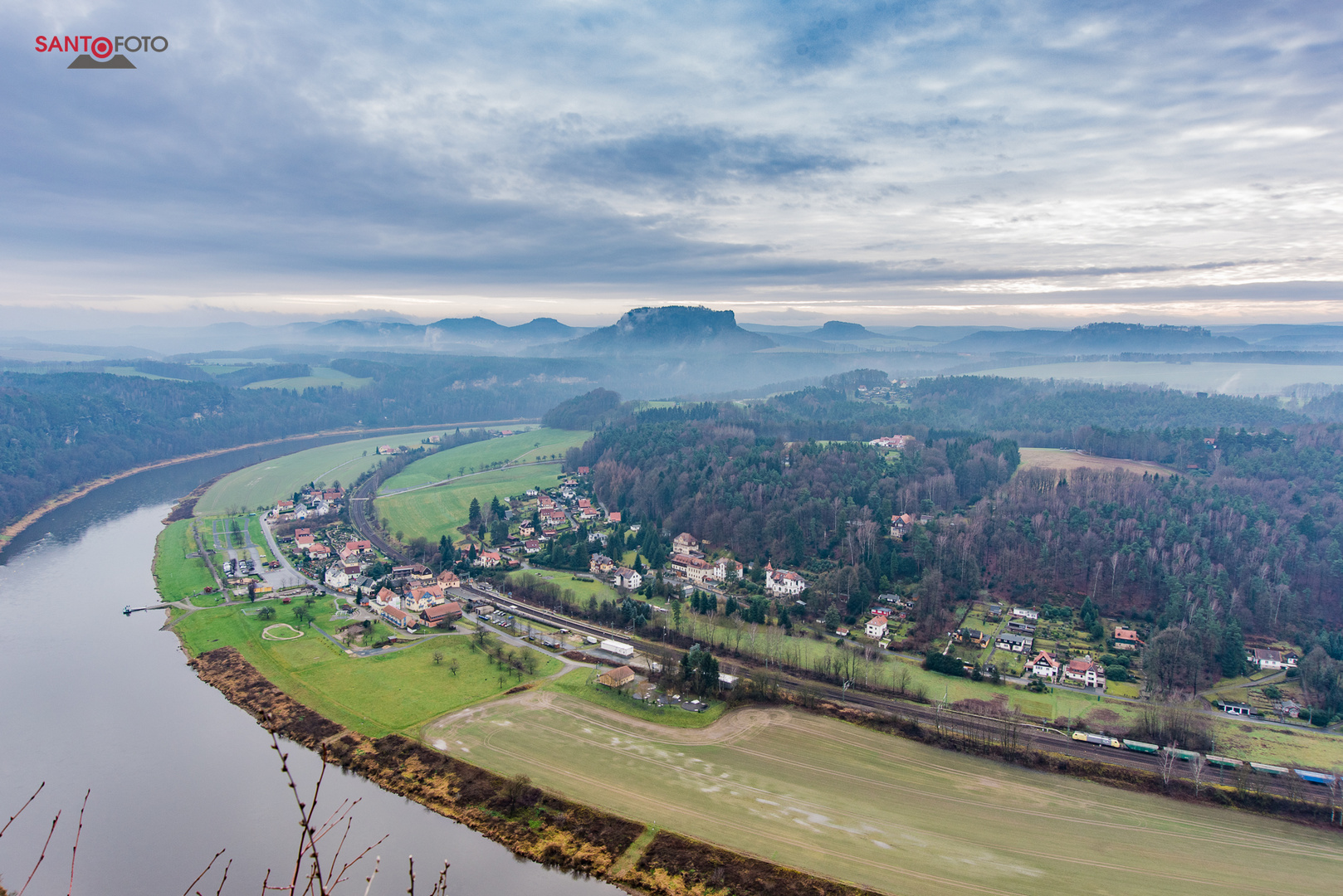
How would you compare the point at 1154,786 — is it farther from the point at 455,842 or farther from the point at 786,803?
the point at 455,842

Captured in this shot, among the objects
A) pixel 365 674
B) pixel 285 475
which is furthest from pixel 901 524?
pixel 285 475

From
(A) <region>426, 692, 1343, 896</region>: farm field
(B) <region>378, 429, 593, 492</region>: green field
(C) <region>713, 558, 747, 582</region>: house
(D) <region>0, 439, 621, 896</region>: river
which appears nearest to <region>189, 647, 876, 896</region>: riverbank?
(D) <region>0, 439, 621, 896</region>: river

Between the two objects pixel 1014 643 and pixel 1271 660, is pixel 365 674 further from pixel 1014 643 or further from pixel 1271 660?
pixel 1271 660

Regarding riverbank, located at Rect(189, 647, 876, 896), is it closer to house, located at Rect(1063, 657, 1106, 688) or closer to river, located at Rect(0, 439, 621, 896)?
river, located at Rect(0, 439, 621, 896)

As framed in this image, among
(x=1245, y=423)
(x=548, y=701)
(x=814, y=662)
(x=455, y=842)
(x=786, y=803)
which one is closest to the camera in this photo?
(x=455, y=842)

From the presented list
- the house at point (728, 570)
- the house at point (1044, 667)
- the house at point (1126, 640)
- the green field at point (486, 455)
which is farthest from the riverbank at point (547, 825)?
the green field at point (486, 455)

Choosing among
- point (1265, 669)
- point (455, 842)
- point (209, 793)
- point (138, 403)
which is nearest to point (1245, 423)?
point (1265, 669)

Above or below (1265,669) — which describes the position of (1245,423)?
above
